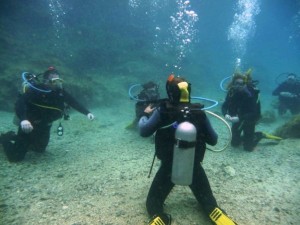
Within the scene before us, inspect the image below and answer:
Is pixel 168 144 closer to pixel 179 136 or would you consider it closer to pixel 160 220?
pixel 179 136

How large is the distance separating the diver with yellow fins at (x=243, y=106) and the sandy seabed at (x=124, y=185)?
0.37 meters

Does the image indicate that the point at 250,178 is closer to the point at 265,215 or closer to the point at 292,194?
the point at 292,194

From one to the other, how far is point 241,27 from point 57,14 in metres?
71.5

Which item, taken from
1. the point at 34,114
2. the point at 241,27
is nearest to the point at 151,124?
the point at 34,114

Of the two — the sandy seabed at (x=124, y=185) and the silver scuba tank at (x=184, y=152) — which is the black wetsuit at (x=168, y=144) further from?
the sandy seabed at (x=124, y=185)

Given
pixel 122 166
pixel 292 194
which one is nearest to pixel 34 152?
pixel 122 166

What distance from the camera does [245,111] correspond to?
7012 millimetres

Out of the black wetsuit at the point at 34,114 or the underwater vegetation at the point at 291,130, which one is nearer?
the black wetsuit at the point at 34,114

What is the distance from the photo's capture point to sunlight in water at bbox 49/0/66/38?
71.0 feet

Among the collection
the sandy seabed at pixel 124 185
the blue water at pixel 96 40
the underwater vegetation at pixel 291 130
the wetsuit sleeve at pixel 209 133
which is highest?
the blue water at pixel 96 40

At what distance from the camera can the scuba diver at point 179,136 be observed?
10.3 feet

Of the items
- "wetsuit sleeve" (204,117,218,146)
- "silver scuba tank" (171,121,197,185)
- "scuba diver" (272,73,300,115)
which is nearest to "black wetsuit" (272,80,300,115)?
"scuba diver" (272,73,300,115)

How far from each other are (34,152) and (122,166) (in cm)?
235

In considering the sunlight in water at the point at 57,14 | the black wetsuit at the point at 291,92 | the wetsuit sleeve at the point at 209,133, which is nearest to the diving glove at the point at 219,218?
the wetsuit sleeve at the point at 209,133
